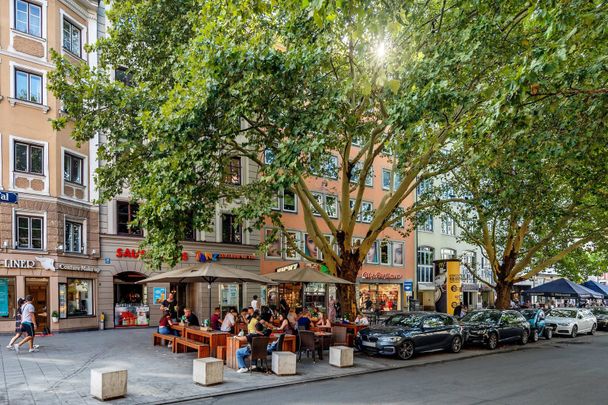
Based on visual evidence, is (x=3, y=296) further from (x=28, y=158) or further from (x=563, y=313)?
(x=563, y=313)

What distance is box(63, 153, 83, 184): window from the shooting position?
23.2 metres

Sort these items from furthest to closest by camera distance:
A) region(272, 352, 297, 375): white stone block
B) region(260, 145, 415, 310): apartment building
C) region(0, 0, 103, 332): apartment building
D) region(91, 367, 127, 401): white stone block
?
region(260, 145, 415, 310): apartment building < region(0, 0, 103, 332): apartment building < region(272, 352, 297, 375): white stone block < region(91, 367, 127, 401): white stone block

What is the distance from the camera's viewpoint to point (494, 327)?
20375 mm

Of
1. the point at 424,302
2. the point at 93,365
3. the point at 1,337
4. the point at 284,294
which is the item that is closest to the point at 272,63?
the point at 93,365

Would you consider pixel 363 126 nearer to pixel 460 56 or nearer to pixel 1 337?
pixel 460 56

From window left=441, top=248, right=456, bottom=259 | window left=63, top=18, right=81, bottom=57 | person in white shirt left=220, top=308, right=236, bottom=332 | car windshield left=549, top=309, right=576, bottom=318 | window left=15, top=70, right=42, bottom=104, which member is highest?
window left=63, top=18, right=81, bottom=57

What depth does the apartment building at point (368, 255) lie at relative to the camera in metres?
31.8

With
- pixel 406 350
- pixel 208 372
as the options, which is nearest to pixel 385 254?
pixel 406 350

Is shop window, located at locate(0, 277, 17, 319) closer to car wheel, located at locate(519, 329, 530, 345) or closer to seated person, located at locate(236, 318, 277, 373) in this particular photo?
seated person, located at locate(236, 318, 277, 373)

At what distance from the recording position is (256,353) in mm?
13180

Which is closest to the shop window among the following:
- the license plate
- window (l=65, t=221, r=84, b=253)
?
window (l=65, t=221, r=84, b=253)

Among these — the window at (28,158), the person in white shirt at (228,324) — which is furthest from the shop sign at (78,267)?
the person in white shirt at (228,324)

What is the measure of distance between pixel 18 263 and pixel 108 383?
13.0 metres

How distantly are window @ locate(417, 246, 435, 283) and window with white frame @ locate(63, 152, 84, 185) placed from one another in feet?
90.2
